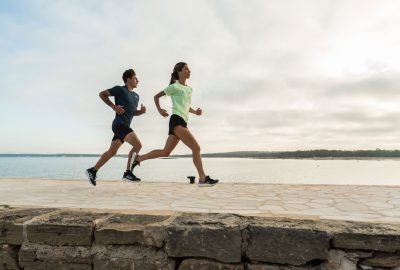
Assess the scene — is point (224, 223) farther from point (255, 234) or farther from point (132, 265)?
point (132, 265)

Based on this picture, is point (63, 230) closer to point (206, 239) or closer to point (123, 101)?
point (206, 239)

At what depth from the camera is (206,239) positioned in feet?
9.27

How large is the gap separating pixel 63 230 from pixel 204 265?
4.12 feet

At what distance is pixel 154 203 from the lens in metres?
4.02

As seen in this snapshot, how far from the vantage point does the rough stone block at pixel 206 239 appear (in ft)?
9.13

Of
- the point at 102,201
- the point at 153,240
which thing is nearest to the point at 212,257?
the point at 153,240

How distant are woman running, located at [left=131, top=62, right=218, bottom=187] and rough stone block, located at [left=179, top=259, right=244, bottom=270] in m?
3.24

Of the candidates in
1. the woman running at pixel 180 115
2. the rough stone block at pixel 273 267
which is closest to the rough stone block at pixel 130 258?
the rough stone block at pixel 273 267

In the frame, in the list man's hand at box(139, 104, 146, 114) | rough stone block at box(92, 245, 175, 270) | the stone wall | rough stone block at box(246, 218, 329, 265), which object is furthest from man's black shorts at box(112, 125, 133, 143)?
rough stone block at box(246, 218, 329, 265)

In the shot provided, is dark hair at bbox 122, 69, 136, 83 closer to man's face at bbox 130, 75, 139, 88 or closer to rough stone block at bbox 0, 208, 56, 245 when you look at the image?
man's face at bbox 130, 75, 139, 88

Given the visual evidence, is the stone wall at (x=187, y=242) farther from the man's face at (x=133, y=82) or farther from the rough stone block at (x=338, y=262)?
the man's face at (x=133, y=82)

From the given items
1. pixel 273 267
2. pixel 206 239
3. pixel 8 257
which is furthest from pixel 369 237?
pixel 8 257

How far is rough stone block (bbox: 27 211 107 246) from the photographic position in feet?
10.0

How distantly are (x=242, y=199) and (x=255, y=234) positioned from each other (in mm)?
1588
